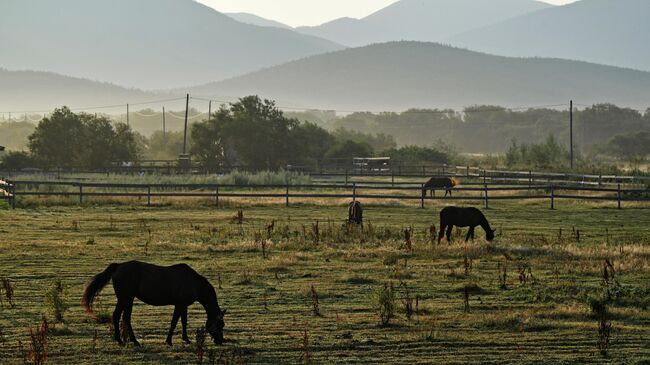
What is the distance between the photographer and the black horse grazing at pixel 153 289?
1325 cm

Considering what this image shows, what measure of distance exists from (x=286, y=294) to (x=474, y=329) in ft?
14.0

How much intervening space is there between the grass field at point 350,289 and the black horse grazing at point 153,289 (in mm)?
374

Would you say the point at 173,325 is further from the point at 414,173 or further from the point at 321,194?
the point at 414,173

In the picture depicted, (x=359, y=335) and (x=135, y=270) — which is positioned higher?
(x=135, y=270)

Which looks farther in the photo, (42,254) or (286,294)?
(42,254)

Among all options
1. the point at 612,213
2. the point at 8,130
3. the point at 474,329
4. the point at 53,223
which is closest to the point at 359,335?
the point at 474,329

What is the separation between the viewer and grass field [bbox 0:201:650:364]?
13.5 meters

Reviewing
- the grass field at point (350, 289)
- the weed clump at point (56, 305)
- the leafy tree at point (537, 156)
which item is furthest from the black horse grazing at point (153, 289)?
the leafy tree at point (537, 156)

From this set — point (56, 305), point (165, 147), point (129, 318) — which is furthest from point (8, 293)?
point (165, 147)

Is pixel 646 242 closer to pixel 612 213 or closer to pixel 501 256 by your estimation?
pixel 501 256

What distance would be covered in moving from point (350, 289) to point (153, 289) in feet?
20.1

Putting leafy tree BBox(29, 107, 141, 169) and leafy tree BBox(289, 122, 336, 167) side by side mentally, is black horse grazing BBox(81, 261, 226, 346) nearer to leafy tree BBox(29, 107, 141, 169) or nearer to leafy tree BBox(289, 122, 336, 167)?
leafy tree BBox(29, 107, 141, 169)

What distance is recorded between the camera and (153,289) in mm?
13273

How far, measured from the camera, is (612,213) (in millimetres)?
38469
